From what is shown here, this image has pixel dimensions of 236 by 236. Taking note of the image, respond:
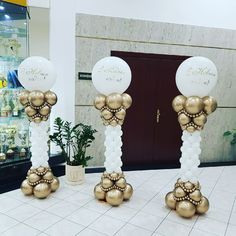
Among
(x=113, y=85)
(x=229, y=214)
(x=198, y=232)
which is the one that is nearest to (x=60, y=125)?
(x=113, y=85)

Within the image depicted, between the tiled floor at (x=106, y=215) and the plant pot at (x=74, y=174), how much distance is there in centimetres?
9

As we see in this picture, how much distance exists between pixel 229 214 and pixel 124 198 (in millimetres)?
1368

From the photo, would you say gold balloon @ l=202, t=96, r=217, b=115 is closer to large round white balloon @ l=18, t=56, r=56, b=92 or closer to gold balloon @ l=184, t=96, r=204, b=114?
gold balloon @ l=184, t=96, r=204, b=114

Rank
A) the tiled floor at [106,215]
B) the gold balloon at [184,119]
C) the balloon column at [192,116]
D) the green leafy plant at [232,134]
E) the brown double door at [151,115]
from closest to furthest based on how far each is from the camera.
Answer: the tiled floor at [106,215], the balloon column at [192,116], the gold balloon at [184,119], the brown double door at [151,115], the green leafy plant at [232,134]

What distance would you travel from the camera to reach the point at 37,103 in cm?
324

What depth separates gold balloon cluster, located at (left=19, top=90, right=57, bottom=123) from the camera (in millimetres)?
3231

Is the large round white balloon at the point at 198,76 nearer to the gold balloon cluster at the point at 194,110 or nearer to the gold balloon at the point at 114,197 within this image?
the gold balloon cluster at the point at 194,110

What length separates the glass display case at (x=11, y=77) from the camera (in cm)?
387

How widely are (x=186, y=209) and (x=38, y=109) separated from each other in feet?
7.42

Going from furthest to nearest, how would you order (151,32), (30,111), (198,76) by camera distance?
(151,32)
(30,111)
(198,76)

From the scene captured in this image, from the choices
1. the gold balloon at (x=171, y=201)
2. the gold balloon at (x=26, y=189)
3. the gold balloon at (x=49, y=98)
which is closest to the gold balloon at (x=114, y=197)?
the gold balloon at (x=171, y=201)

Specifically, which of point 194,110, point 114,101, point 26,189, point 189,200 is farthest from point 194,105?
point 26,189

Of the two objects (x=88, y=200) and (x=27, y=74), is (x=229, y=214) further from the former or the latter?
(x=27, y=74)

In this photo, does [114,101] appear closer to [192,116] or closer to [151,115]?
[192,116]
